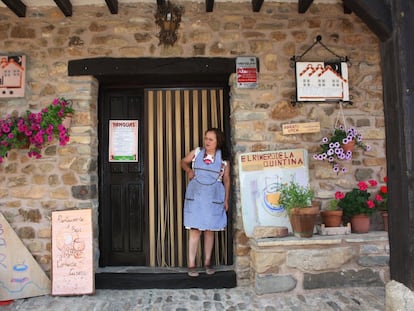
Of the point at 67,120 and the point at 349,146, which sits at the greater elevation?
the point at 67,120

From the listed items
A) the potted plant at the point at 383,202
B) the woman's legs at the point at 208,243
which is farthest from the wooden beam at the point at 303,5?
the woman's legs at the point at 208,243

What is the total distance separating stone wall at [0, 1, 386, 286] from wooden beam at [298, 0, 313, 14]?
76mm

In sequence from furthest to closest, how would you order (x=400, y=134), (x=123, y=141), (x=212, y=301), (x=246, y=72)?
1. (x=123, y=141)
2. (x=246, y=72)
3. (x=212, y=301)
4. (x=400, y=134)

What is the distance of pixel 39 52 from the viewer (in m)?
3.88

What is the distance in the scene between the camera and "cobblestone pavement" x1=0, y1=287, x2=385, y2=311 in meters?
3.20

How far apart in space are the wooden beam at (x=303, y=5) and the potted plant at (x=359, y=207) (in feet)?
6.20

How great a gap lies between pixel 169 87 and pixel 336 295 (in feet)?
9.09

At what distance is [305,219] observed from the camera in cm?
347

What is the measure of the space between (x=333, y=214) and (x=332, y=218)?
0.14ft

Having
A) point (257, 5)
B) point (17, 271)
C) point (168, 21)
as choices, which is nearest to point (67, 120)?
point (168, 21)

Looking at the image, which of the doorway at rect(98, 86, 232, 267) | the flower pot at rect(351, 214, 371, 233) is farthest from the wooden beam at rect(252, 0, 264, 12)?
the flower pot at rect(351, 214, 371, 233)

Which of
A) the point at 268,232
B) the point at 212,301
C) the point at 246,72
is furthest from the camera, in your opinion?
the point at 246,72

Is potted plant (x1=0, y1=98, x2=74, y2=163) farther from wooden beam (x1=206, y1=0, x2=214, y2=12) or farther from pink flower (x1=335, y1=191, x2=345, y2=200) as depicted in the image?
pink flower (x1=335, y1=191, x2=345, y2=200)

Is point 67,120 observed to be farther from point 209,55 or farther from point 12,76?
point 209,55
